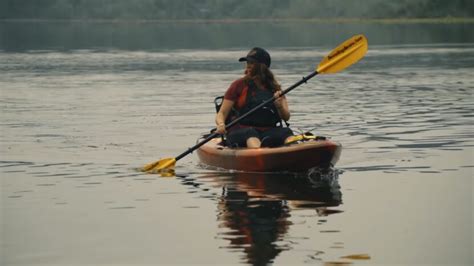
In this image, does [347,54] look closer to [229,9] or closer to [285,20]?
[285,20]

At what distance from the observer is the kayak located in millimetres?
A: 18141

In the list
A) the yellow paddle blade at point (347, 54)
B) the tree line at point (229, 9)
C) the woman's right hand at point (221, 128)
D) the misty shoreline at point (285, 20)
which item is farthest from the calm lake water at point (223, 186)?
the tree line at point (229, 9)

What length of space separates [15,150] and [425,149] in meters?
6.69

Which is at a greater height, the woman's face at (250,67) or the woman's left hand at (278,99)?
the woman's face at (250,67)

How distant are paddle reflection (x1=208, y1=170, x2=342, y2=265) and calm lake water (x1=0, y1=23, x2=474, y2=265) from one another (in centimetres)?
3

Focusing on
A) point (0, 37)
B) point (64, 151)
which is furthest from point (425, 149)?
point (0, 37)

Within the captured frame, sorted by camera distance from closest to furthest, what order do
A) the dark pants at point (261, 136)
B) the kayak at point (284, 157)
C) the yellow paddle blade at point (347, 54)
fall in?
the kayak at point (284, 157) < the dark pants at point (261, 136) < the yellow paddle blade at point (347, 54)

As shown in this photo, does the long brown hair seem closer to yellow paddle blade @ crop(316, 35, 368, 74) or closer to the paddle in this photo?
the paddle

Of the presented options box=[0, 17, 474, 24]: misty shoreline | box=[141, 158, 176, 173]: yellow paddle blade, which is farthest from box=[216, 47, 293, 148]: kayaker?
box=[0, 17, 474, 24]: misty shoreline

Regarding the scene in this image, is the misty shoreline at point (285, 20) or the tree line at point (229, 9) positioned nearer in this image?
the misty shoreline at point (285, 20)

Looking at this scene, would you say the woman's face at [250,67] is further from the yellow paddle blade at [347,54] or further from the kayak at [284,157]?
the yellow paddle blade at [347,54]

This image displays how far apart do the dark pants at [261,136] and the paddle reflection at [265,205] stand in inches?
17.4

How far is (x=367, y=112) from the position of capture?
1136 inches

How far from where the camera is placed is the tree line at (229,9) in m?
128
